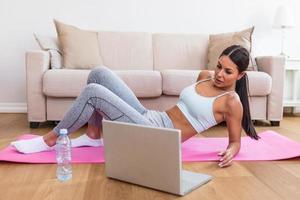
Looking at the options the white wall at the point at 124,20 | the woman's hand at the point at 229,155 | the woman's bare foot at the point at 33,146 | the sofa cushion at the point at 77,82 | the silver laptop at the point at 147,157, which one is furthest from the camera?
the white wall at the point at 124,20

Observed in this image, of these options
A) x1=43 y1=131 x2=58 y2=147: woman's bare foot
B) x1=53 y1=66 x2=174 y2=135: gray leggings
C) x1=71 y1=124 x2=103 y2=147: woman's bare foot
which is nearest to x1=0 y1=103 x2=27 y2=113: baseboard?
x1=71 y1=124 x2=103 y2=147: woman's bare foot

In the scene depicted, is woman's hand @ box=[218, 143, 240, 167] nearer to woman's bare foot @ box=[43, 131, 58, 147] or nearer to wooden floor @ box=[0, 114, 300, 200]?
wooden floor @ box=[0, 114, 300, 200]

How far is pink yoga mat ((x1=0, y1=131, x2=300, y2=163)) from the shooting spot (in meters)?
1.88

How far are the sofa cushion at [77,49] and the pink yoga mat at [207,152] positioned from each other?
1.23m

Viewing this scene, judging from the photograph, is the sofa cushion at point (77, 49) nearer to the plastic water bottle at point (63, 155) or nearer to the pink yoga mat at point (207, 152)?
the pink yoga mat at point (207, 152)

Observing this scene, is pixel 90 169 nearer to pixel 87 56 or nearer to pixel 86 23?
pixel 87 56

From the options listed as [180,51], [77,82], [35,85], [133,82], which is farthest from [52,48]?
[180,51]

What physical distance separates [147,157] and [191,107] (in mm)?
511

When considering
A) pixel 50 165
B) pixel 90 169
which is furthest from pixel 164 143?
pixel 50 165

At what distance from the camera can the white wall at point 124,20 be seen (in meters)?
3.66

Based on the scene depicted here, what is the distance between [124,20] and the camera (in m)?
3.76

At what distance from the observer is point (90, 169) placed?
176 centimetres

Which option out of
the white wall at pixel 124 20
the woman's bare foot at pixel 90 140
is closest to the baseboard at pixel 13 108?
the white wall at pixel 124 20

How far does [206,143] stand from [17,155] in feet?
3.65
